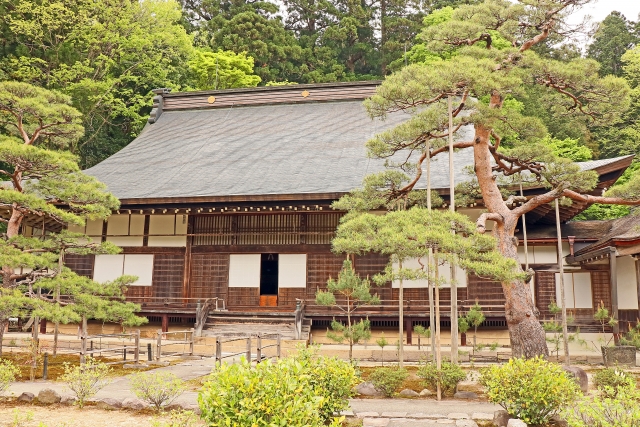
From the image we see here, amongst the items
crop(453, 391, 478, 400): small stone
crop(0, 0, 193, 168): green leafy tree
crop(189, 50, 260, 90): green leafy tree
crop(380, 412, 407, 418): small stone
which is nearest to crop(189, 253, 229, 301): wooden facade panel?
crop(453, 391, 478, 400): small stone

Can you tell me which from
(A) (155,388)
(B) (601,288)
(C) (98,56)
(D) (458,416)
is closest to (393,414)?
(D) (458,416)

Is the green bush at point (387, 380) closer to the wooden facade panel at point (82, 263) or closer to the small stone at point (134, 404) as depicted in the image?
the small stone at point (134, 404)

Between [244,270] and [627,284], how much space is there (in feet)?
35.5

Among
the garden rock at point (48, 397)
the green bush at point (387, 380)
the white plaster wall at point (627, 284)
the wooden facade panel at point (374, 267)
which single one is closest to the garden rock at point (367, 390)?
the green bush at point (387, 380)

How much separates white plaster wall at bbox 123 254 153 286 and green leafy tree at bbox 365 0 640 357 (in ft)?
31.0

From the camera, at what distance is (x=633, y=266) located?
14.3m

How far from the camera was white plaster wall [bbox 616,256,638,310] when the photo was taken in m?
14.2

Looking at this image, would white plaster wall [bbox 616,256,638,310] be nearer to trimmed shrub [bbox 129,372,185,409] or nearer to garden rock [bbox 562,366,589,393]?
garden rock [bbox 562,366,589,393]

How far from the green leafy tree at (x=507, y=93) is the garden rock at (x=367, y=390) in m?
2.61

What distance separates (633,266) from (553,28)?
790 centimetres

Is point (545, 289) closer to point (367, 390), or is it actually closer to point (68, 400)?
point (367, 390)

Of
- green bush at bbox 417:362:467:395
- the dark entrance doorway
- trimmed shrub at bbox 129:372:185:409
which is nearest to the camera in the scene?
trimmed shrub at bbox 129:372:185:409

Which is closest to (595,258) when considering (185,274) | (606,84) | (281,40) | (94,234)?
(606,84)

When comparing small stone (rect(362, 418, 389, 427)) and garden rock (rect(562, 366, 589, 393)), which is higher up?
garden rock (rect(562, 366, 589, 393))
